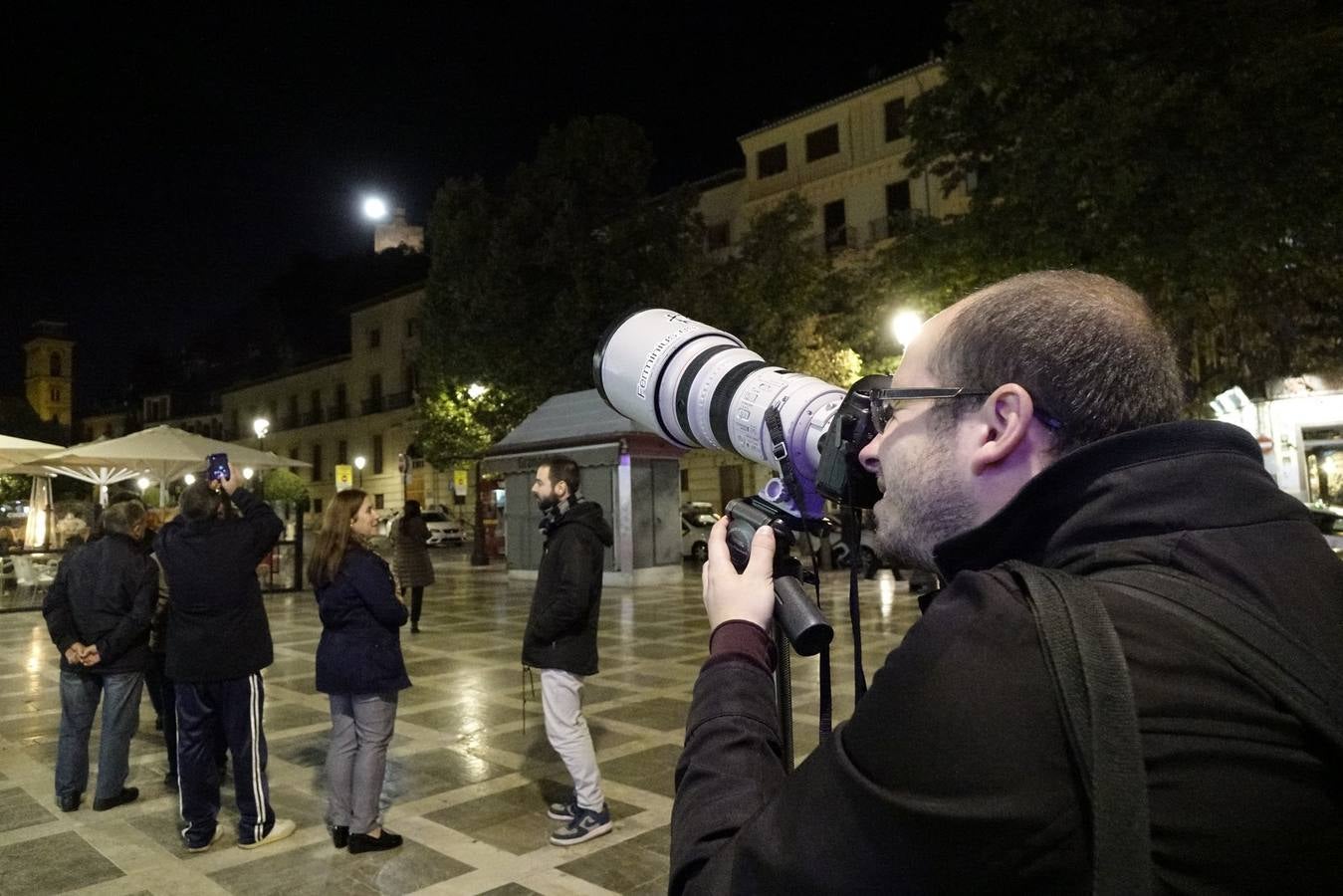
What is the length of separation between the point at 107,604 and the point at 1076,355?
5.78 m

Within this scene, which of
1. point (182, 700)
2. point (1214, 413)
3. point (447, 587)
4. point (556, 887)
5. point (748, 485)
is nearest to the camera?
point (556, 887)

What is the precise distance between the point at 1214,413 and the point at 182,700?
54.3 ft

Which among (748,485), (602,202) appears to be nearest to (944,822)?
(602,202)

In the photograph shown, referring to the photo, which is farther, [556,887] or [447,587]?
[447,587]

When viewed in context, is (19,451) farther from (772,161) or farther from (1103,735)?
(772,161)

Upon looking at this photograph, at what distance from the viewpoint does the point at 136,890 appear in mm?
4105

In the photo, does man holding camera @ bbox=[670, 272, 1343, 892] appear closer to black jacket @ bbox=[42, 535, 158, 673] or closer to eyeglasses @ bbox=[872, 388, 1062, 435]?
eyeglasses @ bbox=[872, 388, 1062, 435]

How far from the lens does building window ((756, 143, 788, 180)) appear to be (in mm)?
33469

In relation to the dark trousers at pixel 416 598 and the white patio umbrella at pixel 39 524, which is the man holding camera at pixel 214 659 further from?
the white patio umbrella at pixel 39 524

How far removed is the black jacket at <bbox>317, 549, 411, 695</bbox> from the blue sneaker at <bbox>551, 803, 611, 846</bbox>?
1.11 m

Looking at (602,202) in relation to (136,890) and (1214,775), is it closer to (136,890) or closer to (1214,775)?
(136,890)

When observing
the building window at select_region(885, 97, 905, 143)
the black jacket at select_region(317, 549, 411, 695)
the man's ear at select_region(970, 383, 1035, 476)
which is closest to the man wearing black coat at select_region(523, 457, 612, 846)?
the black jacket at select_region(317, 549, 411, 695)

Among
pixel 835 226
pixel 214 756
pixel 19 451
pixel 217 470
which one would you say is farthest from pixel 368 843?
pixel 835 226

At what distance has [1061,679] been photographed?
2.78ft
